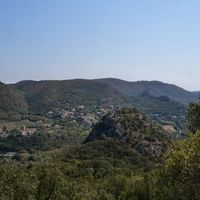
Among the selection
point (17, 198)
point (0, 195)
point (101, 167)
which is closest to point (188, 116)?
point (0, 195)

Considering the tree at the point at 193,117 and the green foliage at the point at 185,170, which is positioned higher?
the tree at the point at 193,117

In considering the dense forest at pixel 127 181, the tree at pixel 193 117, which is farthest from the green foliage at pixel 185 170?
the tree at pixel 193 117

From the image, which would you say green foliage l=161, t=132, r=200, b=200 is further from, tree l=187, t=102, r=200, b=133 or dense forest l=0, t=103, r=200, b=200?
tree l=187, t=102, r=200, b=133

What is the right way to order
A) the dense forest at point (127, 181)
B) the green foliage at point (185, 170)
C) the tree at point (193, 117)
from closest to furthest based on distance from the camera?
the green foliage at point (185, 170), the dense forest at point (127, 181), the tree at point (193, 117)

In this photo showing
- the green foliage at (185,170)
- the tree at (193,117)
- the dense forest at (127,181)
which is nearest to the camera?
the green foliage at (185,170)

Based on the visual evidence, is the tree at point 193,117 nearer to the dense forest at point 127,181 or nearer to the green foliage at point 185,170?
the dense forest at point 127,181

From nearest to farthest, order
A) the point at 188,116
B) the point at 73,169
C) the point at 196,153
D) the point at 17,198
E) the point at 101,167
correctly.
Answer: the point at 196,153
the point at 188,116
the point at 17,198
the point at 73,169
the point at 101,167

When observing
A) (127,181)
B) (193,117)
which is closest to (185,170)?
(193,117)

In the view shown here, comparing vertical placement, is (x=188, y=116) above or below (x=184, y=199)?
above

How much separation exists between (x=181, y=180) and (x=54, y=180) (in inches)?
2887

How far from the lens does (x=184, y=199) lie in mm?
48969

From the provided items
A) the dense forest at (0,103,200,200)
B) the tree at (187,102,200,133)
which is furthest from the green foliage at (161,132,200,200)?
the tree at (187,102,200,133)

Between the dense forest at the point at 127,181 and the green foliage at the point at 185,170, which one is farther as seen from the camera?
the dense forest at the point at 127,181

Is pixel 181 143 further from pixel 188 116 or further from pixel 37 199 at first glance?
pixel 37 199
